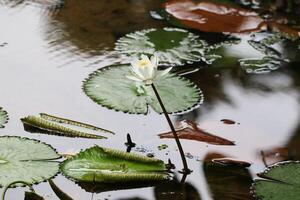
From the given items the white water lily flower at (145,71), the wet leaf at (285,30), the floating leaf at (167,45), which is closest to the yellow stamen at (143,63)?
the white water lily flower at (145,71)

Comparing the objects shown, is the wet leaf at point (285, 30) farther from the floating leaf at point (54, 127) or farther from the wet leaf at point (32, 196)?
the wet leaf at point (32, 196)

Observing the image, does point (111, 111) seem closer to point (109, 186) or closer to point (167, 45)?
point (109, 186)

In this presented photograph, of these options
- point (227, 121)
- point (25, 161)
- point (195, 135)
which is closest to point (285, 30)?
point (227, 121)

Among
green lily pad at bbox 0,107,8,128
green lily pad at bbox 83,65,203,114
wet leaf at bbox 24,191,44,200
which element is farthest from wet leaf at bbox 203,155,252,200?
green lily pad at bbox 0,107,8,128

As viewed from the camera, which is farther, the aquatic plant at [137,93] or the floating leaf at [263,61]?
the floating leaf at [263,61]

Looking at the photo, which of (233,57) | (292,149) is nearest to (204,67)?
(233,57)

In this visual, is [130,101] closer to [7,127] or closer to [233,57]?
[7,127]
